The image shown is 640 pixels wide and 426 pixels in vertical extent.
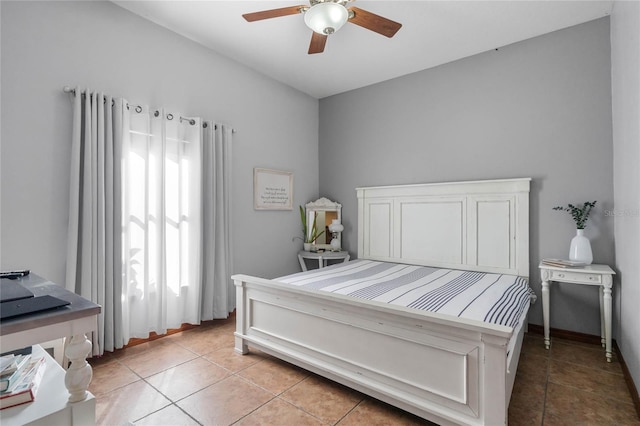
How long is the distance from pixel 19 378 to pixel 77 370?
0.92 feet

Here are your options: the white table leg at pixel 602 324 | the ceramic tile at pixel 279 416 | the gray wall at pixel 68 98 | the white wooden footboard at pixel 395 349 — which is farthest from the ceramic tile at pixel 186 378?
the white table leg at pixel 602 324

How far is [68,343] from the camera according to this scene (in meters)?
0.96

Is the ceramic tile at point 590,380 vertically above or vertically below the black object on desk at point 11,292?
below

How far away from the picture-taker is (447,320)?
63.1 inches

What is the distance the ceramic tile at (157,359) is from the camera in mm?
2334

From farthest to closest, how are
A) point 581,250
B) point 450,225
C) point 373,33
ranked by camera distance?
point 450,225 → point 373,33 → point 581,250

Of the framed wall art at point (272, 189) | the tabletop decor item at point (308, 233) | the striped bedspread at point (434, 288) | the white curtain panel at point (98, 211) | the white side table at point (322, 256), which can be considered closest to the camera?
the striped bedspread at point (434, 288)

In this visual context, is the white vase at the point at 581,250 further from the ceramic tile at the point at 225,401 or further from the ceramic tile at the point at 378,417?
the ceramic tile at the point at 225,401

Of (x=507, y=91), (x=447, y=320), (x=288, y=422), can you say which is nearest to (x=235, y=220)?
(x=288, y=422)

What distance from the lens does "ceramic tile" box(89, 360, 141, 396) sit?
207 centimetres

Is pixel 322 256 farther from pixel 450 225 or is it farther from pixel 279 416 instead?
pixel 279 416

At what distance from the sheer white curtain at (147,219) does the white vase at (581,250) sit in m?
3.16

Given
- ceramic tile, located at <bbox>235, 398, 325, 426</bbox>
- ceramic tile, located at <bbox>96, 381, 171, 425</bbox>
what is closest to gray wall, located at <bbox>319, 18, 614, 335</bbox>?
ceramic tile, located at <bbox>235, 398, 325, 426</bbox>

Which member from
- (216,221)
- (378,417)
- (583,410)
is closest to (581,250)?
(583,410)
